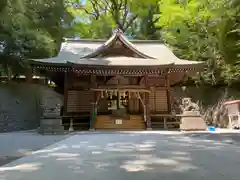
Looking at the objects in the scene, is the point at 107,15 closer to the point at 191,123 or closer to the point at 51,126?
the point at 191,123

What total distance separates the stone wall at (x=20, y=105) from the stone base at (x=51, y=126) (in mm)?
731

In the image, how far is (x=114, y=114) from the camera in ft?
48.1

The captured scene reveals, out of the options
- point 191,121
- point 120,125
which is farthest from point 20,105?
point 191,121

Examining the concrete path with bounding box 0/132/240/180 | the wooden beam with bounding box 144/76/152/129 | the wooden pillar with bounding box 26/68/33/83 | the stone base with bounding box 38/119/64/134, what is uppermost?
the wooden pillar with bounding box 26/68/33/83

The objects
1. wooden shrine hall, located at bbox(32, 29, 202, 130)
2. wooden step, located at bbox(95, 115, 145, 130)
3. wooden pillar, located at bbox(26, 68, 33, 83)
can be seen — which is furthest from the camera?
wooden pillar, located at bbox(26, 68, 33, 83)

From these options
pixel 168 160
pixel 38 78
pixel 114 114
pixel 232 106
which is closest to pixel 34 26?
pixel 38 78

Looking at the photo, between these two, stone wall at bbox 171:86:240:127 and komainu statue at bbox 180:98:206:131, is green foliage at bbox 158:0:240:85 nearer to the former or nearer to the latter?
stone wall at bbox 171:86:240:127

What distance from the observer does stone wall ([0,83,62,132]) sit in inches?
532

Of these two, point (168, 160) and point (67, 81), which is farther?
point (67, 81)

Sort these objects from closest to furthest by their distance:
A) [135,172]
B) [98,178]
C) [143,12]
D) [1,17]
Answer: [98,178] < [135,172] < [1,17] < [143,12]

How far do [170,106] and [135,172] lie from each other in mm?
11482

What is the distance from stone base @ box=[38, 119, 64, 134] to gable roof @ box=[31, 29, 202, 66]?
3.03m

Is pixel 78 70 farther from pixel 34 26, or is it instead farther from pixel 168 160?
pixel 168 160

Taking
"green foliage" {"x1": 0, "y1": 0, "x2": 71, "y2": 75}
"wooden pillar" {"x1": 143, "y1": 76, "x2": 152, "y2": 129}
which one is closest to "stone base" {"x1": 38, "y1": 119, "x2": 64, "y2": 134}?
"green foliage" {"x1": 0, "y1": 0, "x2": 71, "y2": 75}
